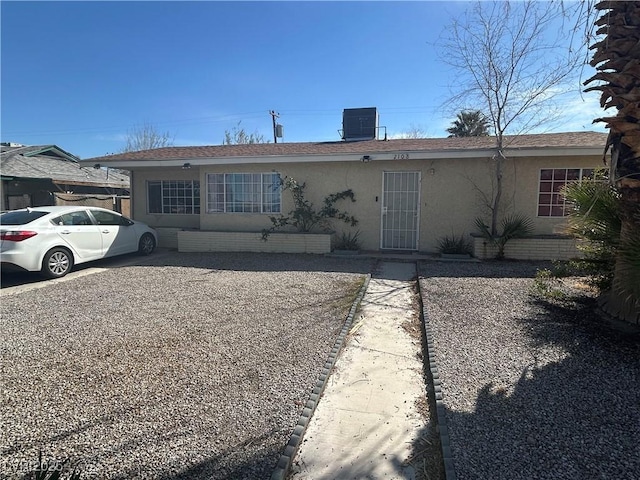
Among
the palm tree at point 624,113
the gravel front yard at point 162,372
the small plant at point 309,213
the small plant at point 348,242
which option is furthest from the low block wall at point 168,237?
the palm tree at point 624,113

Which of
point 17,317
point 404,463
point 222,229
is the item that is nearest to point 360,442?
point 404,463

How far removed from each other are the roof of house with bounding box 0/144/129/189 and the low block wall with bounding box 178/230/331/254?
245 inches

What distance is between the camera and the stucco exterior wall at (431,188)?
32.6 feet

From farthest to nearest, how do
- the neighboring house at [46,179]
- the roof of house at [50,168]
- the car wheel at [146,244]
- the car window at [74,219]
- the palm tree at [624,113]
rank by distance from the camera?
the roof of house at [50,168]
the neighboring house at [46,179]
the car wheel at [146,244]
the car window at [74,219]
the palm tree at [624,113]

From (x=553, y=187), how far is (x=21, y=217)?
1264cm

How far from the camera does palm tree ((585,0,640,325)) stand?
4.08 m

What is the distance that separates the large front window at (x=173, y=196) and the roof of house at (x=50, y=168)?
3.27 meters

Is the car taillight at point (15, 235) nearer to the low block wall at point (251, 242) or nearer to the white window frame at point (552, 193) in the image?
the low block wall at point (251, 242)

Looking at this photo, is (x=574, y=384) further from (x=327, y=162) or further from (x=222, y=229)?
(x=222, y=229)

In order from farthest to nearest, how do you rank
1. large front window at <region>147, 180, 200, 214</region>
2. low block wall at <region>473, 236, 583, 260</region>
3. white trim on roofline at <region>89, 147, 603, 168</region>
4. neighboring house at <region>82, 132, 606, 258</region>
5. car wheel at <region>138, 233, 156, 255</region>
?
large front window at <region>147, 180, 200, 214</region>
car wheel at <region>138, 233, 156, 255</region>
neighboring house at <region>82, 132, 606, 258</region>
low block wall at <region>473, 236, 583, 260</region>
white trim on roofline at <region>89, 147, 603, 168</region>

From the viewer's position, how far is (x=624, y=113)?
4.21 metres

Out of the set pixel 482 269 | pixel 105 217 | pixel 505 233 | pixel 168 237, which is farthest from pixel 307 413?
pixel 168 237

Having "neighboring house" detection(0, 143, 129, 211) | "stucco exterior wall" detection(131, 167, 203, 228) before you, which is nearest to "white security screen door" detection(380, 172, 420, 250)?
"stucco exterior wall" detection(131, 167, 203, 228)

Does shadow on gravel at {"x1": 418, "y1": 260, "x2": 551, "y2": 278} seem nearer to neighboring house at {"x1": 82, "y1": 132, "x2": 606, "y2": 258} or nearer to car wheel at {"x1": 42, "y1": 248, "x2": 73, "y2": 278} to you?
neighboring house at {"x1": 82, "y1": 132, "x2": 606, "y2": 258}
